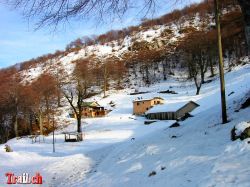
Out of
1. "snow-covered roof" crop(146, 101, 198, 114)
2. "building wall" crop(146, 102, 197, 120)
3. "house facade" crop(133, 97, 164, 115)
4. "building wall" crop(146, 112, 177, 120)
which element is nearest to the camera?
"building wall" crop(146, 102, 197, 120)

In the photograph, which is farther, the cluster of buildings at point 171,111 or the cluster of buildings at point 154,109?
the cluster of buildings at point 154,109

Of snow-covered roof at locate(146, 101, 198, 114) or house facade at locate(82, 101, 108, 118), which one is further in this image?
house facade at locate(82, 101, 108, 118)

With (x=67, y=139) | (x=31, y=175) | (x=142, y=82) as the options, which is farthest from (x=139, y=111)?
(x=31, y=175)

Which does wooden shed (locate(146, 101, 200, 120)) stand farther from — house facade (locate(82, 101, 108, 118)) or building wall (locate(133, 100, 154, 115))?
house facade (locate(82, 101, 108, 118))

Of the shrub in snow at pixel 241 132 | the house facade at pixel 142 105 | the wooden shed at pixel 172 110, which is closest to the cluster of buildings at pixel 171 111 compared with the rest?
the wooden shed at pixel 172 110

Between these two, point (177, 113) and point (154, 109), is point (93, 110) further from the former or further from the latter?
point (177, 113)

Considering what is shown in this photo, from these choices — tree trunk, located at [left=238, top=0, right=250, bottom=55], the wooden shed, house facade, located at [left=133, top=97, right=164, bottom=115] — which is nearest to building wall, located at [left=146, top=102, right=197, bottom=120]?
the wooden shed

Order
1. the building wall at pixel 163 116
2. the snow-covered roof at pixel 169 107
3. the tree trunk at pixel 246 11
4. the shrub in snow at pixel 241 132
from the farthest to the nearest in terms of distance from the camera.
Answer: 1. the snow-covered roof at pixel 169 107
2. the building wall at pixel 163 116
3. the shrub in snow at pixel 241 132
4. the tree trunk at pixel 246 11

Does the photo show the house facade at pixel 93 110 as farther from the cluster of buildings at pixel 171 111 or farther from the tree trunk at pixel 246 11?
the tree trunk at pixel 246 11

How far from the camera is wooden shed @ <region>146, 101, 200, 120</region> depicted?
51.4 meters

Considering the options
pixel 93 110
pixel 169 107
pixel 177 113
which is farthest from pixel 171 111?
pixel 93 110

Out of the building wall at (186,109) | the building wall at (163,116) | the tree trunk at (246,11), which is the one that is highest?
the tree trunk at (246,11)

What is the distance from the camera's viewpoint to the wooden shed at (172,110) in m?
51.4

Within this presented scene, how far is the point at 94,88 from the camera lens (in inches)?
3780
